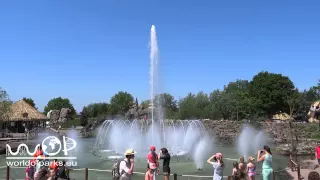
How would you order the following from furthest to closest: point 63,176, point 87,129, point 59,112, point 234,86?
point 234,86
point 59,112
point 87,129
point 63,176

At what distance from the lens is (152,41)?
25.2 metres

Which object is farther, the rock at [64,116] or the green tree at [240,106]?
the rock at [64,116]

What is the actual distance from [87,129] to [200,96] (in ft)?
111

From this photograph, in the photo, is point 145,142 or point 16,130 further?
point 16,130

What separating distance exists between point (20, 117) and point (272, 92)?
1844 inches

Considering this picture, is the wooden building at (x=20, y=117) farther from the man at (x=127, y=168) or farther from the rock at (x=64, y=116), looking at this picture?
the man at (x=127, y=168)

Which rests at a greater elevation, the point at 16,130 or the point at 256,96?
the point at 256,96

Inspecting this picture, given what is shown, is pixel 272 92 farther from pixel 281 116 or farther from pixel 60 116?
pixel 60 116

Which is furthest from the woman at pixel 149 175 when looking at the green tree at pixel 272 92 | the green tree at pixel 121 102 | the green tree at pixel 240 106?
Answer: the green tree at pixel 121 102

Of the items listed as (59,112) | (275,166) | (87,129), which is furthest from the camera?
(59,112)

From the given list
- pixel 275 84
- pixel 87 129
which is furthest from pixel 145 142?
pixel 275 84

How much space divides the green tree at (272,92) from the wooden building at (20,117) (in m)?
41.1

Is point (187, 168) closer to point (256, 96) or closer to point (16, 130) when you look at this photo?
point (16, 130)

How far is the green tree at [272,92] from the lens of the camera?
210ft
